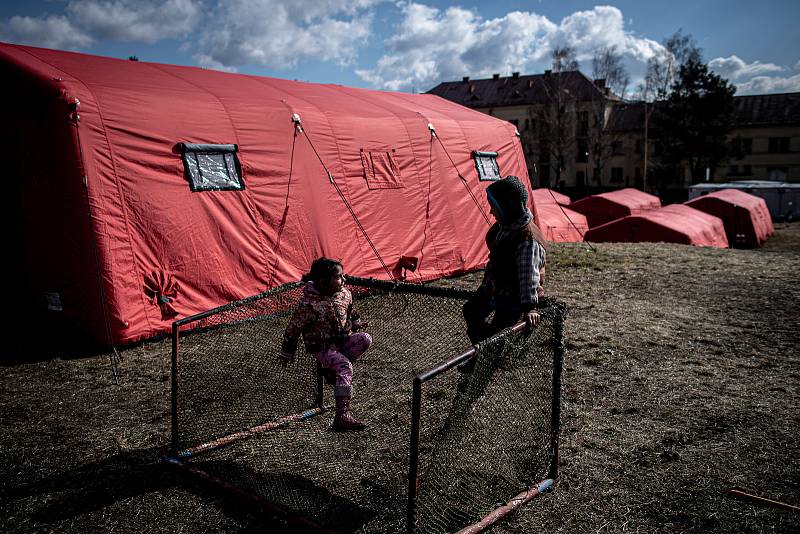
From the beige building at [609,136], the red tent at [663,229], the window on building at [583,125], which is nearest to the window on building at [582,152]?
the beige building at [609,136]

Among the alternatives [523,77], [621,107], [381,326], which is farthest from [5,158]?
[523,77]

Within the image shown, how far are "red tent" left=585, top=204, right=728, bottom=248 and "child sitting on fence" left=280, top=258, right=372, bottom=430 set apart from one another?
54.2 feet

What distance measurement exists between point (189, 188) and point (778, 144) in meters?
61.6

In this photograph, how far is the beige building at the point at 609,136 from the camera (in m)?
50.0

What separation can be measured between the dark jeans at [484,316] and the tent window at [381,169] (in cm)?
629

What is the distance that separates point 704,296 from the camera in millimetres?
10211

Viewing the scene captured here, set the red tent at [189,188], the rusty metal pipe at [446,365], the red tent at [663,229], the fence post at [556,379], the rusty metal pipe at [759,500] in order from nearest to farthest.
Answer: the rusty metal pipe at [446,365], the rusty metal pipe at [759,500], the fence post at [556,379], the red tent at [189,188], the red tent at [663,229]

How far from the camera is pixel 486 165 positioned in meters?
13.0

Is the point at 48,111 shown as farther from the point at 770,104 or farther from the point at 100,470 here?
the point at 770,104

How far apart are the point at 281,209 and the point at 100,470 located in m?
5.36

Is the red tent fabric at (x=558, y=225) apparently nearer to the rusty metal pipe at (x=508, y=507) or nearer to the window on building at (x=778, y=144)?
the rusty metal pipe at (x=508, y=507)

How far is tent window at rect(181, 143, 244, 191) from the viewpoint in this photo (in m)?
8.19

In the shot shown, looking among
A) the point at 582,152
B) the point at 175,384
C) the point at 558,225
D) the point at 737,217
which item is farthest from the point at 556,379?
the point at 582,152

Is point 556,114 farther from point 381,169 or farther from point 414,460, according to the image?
point 414,460
